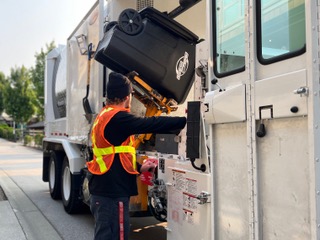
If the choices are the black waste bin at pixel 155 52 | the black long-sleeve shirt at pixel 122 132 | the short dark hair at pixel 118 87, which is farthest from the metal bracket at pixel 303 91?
the black waste bin at pixel 155 52

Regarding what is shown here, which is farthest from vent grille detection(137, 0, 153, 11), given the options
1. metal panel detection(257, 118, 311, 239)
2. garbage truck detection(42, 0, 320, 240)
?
metal panel detection(257, 118, 311, 239)

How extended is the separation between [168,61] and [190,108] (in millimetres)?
1324

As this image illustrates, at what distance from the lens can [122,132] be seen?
307 cm

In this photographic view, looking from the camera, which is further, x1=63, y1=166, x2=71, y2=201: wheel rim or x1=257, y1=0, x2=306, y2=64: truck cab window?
x1=63, y1=166, x2=71, y2=201: wheel rim

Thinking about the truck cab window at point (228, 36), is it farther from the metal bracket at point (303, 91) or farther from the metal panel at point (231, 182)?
the metal bracket at point (303, 91)

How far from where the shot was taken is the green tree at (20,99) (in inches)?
1740

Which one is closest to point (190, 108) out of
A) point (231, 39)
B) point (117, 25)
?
point (231, 39)

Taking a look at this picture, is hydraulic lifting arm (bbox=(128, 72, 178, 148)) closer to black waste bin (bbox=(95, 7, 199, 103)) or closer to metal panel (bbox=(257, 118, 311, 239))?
black waste bin (bbox=(95, 7, 199, 103))

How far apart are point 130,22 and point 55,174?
445 cm

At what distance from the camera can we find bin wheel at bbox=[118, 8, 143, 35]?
3943 mm

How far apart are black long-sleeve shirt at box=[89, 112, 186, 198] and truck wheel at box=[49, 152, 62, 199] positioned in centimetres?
463

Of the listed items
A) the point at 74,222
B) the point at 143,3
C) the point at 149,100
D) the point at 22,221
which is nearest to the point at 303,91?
the point at 149,100

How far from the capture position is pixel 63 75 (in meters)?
7.50

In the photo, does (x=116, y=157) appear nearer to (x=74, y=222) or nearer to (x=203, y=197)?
(x=203, y=197)
